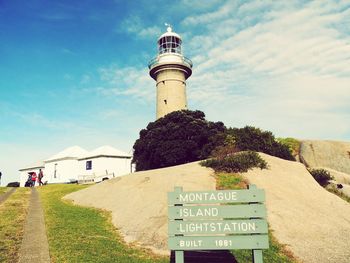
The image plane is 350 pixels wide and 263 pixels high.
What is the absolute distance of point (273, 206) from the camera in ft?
44.4

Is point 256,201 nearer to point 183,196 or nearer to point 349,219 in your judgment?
point 183,196

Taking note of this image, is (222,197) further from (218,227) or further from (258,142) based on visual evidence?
(258,142)

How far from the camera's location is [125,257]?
9.03m

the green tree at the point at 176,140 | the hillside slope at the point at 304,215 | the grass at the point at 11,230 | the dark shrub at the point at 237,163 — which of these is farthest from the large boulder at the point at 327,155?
the grass at the point at 11,230

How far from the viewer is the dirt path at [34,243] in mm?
8398

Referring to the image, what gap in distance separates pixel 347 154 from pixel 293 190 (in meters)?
17.7

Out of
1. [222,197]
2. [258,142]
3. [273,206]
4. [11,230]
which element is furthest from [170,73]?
[222,197]

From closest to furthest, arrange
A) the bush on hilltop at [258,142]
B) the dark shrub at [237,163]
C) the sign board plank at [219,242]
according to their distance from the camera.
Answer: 1. the sign board plank at [219,242]
2. the dark shrub at [237,163]
3. the bush on hilltop at [258,142]

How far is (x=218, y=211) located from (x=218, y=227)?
1.04 ft

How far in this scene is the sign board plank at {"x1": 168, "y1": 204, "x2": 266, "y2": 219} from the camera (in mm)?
6574

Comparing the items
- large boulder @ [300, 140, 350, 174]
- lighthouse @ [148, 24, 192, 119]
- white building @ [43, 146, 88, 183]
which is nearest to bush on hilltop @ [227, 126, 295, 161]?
large boulder @ [300, 140, 350, 174]

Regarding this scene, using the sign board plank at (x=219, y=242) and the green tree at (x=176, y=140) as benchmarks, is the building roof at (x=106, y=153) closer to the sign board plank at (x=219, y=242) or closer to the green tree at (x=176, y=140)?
the green tree at (x=176, y=140)

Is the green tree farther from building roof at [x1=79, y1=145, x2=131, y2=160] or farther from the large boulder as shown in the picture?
building roof at [x1=79, y1=145, x2=131, y2=160]

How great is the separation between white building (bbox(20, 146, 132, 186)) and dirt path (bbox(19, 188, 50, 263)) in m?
34.6
